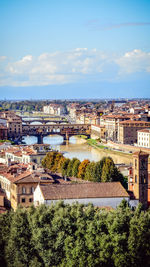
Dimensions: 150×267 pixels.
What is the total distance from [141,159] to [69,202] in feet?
7.99

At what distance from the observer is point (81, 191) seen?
1230 centimetres

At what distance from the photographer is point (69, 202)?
39.6 feet

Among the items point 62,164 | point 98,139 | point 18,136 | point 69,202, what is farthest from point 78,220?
point 18,136

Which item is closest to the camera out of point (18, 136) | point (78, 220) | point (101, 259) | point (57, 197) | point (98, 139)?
point (101, 259)

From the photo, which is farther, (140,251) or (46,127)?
(46,127)

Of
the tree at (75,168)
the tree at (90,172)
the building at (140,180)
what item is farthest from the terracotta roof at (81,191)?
the tree at (75,168)

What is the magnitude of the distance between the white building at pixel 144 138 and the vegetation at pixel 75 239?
24100 millimetres

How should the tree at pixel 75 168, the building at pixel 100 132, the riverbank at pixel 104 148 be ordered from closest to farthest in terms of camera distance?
the tree at pixel 75 168 < the riverbank at pixel 104 148 < the building at pixel 100 132

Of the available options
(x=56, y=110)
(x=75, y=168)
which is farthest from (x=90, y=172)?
(x=56, y=110)

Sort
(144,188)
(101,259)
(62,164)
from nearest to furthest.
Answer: (101,259)
(144,188)
(62,164)

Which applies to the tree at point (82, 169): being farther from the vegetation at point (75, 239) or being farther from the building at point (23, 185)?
the vegetation at point (75, 239)

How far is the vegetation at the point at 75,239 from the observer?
934 cm

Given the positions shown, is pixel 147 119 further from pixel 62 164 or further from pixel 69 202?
pixel 69 202

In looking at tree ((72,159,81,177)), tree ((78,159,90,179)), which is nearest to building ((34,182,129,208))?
tree ((78,159,90,179))
